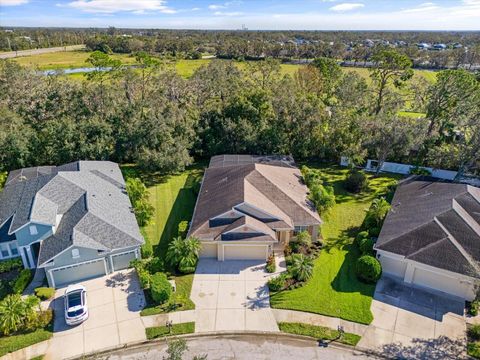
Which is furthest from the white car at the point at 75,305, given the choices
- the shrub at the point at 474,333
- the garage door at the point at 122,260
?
the shrub at the point at 474,333

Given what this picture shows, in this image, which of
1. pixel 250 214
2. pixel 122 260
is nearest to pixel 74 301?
pixel 122 260

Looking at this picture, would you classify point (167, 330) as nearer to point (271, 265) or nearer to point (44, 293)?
point (271, 265)

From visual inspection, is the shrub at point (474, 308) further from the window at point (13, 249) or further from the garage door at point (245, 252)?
the window at point (13, 249)

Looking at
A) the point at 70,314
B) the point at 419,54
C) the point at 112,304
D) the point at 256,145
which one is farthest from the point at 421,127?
the point at 419,54

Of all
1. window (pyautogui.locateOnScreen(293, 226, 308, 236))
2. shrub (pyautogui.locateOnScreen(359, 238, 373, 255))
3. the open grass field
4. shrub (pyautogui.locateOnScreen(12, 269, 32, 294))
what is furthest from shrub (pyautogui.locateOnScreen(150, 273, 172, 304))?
the open grass field

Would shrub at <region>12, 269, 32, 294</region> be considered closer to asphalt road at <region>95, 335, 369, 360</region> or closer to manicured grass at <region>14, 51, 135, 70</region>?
asphalt road at <region>95, 335, 369, 360</region>
